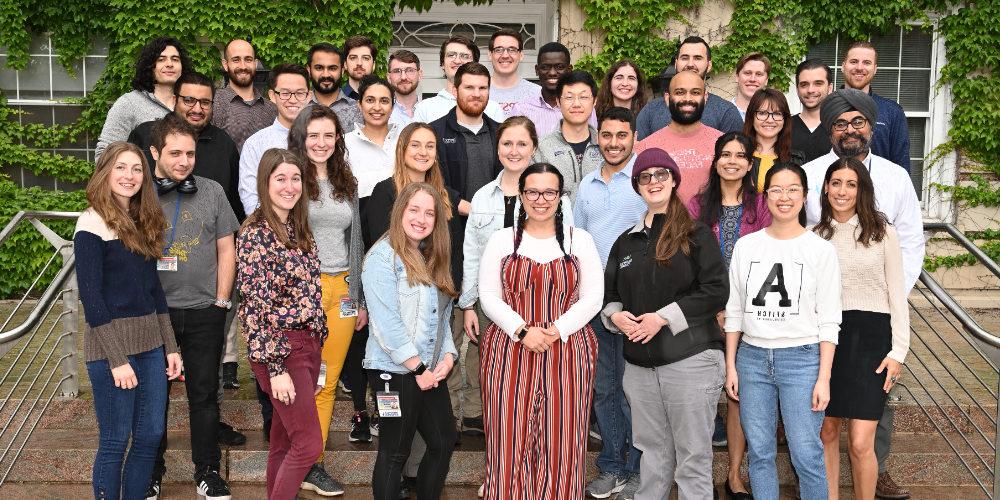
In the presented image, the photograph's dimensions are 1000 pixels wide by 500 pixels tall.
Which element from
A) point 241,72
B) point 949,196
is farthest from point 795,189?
point 949,196

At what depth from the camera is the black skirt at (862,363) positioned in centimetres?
452

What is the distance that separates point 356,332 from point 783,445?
2476mm

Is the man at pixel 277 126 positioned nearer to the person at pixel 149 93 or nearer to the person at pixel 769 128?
the person at pixel 149 93

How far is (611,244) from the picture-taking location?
5.03 m

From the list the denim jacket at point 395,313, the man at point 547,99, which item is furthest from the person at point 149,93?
the denim jacket at point 395,313

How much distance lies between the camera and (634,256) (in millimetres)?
4574

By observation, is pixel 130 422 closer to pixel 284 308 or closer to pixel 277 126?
pixel 284 308

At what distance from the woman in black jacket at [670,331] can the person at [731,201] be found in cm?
34

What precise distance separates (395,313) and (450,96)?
2.35 meters

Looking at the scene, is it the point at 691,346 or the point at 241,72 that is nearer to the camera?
the point at 691,346

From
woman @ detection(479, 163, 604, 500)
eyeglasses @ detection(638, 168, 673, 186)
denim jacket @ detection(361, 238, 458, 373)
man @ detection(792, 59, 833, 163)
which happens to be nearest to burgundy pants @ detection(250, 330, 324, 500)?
denim jacket @ detection(361, 238, 458, 373)

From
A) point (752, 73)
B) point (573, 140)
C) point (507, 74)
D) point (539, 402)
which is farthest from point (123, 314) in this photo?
point (752, 73)

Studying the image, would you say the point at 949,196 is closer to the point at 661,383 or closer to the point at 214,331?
the point at 661,383

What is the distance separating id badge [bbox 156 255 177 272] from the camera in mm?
4648
